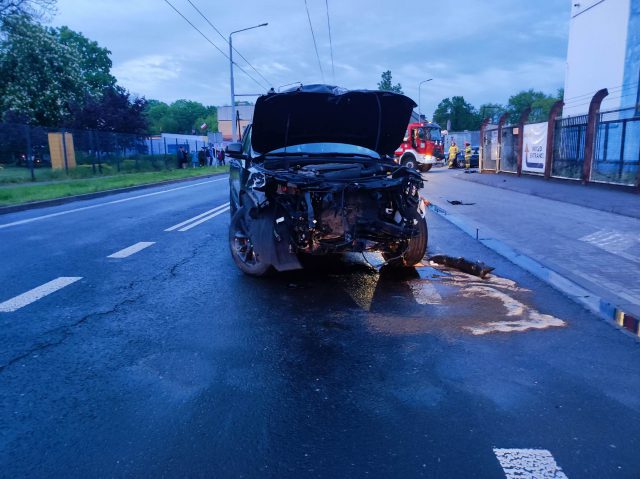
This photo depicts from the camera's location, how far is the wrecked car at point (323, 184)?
17.4ft

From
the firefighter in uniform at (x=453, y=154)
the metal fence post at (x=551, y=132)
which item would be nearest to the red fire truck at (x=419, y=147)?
the firefighter in uniform at (x=453, y=154)

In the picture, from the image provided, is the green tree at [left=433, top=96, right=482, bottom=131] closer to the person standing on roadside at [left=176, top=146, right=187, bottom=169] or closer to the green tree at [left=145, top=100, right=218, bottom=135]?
the green tree at [left=145, top=100, right=218, bottom=135]

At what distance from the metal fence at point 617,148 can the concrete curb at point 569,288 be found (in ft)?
29.6

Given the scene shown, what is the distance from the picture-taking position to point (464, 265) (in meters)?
6.41

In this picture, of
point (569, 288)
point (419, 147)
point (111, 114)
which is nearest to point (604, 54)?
point (419, 147)

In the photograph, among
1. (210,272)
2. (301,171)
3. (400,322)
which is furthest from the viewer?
(210,272)

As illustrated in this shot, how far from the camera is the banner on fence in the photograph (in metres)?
20.4

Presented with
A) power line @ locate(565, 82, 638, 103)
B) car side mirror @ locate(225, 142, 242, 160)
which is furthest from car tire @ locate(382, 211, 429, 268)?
power line @ locate(565, 82, 638, 103)

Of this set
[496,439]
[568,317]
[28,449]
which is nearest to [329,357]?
[496,439]

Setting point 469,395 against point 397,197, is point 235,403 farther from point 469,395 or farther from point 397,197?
point 397,197

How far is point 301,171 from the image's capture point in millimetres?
5672

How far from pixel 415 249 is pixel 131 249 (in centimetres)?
454

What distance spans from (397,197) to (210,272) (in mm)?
2557

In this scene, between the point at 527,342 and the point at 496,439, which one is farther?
the point at 527,342
